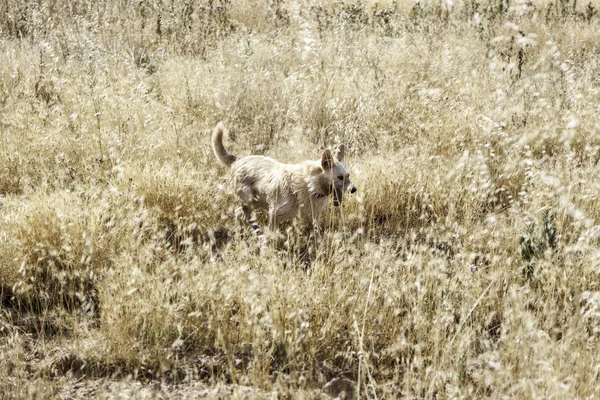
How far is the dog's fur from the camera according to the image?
3863mm

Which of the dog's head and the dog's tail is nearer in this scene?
the dog's head

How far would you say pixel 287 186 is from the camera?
13.3 ft

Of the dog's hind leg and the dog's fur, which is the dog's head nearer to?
the dog's fur

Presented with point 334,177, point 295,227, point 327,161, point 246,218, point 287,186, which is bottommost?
point 246,218

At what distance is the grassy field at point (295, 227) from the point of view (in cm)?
264

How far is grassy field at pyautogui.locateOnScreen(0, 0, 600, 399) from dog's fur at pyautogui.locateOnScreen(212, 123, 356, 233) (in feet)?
0.53

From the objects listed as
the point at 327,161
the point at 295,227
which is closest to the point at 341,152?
the point at 327,161

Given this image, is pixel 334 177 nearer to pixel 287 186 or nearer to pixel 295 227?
pixel 287 186

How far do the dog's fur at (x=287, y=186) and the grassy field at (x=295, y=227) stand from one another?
0.53 feet

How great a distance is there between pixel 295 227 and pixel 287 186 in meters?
0.60

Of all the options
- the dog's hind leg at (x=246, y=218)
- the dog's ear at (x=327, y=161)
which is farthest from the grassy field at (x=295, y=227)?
the dog's ear at (x=327, y=161)

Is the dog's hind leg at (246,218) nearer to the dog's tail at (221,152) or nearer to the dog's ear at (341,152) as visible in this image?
the dog's tail at (221,152)

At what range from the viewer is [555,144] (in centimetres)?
509

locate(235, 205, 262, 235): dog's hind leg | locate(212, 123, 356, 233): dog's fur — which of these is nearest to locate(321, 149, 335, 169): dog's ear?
locate(212, 123, 356, 233): dog's fur
